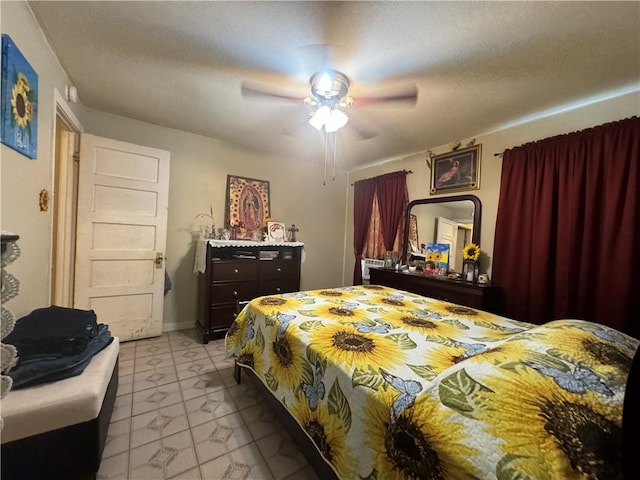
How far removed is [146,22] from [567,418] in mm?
2525

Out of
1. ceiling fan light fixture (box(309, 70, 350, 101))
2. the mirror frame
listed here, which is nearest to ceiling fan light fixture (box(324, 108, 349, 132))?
ceiling fan light fixture (box(309, 70, 350, 101))

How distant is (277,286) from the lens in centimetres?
331

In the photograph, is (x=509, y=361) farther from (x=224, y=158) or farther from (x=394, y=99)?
(x=224, y=158)

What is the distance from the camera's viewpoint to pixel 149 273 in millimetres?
2777

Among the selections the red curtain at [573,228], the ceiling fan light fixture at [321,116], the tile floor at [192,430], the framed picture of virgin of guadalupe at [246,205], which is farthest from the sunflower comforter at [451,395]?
the framed picture of virgin of guadalupe at [246,205]

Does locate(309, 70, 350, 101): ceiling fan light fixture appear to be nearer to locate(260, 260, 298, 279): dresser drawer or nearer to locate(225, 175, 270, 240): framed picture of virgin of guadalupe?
locate(225, 175, 270, 240): framed picture of virgin of guadalupe

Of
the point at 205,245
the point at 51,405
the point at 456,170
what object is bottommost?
the point at 51,405

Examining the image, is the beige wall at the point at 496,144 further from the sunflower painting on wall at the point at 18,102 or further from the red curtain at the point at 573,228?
the sunflower painting on wall at the point at 18,102

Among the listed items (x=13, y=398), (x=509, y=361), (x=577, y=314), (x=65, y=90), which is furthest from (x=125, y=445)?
(x=577, y=314)

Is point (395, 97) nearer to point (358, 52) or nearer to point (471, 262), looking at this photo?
point (358, 52)

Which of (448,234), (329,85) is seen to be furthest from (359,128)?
(448,234)

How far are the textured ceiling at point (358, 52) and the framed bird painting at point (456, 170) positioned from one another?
43 centimetres

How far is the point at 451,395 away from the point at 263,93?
2148mm

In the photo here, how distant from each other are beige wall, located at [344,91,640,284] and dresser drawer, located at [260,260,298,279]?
191 centimetres
